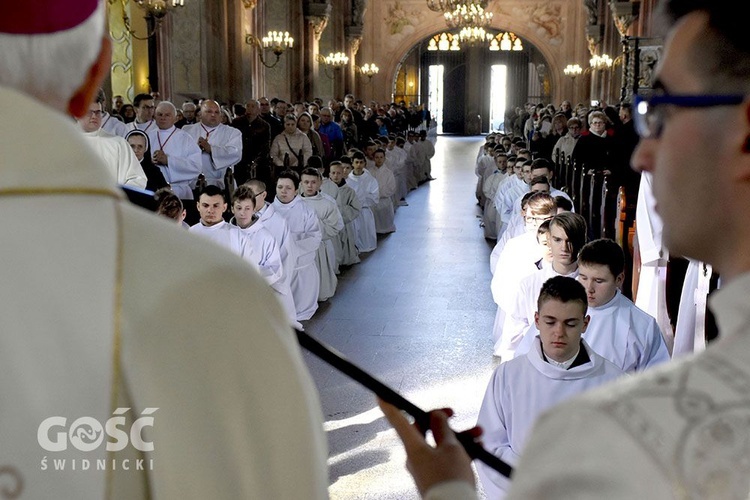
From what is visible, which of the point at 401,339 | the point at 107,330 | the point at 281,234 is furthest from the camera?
the point at 281,234

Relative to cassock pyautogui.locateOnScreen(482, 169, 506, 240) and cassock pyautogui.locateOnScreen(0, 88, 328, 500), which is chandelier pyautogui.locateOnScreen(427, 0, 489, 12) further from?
cassock pyautogui.locateOnScreen(0, 88, 328, 500)

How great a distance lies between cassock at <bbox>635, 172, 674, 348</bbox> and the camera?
A: 679 cm

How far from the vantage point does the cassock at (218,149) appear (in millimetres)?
12328

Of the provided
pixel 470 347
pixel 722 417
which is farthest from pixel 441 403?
pixel 722 417

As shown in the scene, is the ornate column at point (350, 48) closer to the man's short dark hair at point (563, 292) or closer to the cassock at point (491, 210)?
the cassock at point (491, 210)

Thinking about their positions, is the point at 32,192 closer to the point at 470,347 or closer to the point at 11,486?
the point at 11,486

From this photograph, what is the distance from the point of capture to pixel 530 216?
26.2 ft

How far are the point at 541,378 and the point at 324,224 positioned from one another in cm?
733

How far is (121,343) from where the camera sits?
54.1 inches

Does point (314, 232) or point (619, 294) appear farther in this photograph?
point (314, 232)

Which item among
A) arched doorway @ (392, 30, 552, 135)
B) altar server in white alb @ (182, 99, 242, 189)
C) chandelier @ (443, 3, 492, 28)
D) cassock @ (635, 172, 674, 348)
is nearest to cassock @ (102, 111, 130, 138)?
→ altar server in white alb @ (182, 99, 242, 189)

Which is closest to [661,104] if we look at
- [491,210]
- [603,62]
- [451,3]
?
[491,210]

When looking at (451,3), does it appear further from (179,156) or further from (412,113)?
(179,156)

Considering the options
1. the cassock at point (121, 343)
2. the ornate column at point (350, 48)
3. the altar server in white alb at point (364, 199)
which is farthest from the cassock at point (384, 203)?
the ornate column at point (350, 48)
